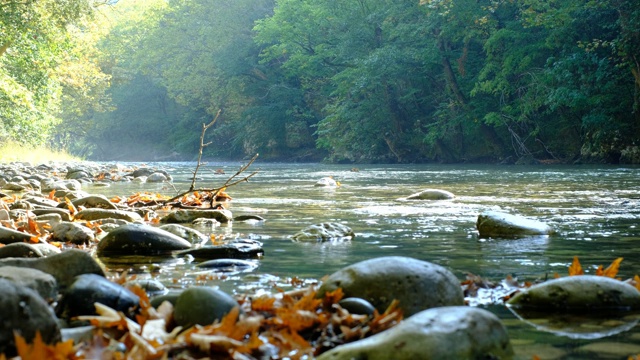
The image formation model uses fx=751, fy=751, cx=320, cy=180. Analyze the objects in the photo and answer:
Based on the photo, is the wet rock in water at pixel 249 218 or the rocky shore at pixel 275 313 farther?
the wet rock in water at pixel 249 218

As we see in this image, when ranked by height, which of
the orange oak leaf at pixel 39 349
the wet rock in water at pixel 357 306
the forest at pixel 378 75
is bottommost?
the wet rock in water at pixel 357 306

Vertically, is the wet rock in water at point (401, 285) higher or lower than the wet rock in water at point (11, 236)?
higher

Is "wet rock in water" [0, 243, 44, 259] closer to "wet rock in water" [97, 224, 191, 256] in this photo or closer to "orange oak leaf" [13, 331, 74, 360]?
"wet rock in water" [97, 224, 191, 256]

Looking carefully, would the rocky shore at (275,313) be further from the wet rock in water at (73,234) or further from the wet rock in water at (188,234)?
the wet rock in water at (188,234)

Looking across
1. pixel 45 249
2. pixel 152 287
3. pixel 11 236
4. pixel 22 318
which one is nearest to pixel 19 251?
pixel 45 249

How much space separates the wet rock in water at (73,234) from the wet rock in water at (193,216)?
1.66m

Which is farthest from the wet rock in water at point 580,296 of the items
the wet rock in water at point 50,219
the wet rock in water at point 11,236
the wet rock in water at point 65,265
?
the wet rock in water at point 50,219

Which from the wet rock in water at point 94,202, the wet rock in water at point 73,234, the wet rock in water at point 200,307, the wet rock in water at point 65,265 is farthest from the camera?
the wet rock in water at point 94,202

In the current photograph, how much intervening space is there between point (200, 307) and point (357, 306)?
58 cm

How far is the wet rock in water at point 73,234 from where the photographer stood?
534 cm

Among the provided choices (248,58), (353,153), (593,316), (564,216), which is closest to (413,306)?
(593,316)

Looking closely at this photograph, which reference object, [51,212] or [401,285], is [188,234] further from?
[401,285]

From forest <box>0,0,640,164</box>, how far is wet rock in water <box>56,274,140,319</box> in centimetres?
1414

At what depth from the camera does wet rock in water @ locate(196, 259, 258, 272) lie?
13.8 feet
